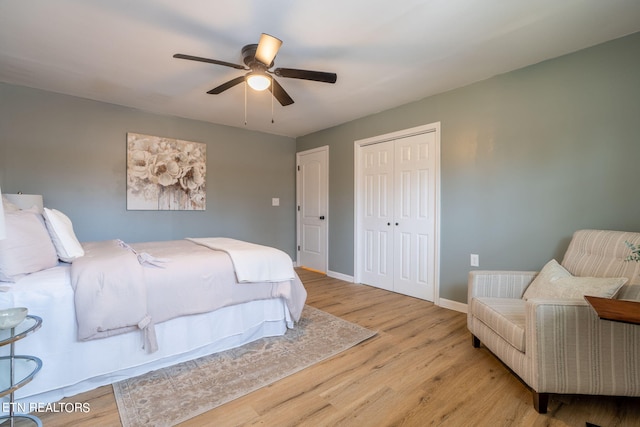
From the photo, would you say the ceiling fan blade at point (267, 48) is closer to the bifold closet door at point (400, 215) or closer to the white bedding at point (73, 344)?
the white bedding at point (73, 344)

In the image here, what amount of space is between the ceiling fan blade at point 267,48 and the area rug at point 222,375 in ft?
6.95

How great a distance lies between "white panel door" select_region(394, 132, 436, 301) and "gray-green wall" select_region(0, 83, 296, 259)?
7.42ft

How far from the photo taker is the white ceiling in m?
1.88

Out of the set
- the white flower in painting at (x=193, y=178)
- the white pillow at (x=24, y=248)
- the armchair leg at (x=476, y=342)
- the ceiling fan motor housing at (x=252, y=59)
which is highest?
the ceiling fan motor housing at (x=252, y=59)

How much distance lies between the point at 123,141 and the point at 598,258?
4.86 meters

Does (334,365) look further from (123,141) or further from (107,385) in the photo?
(123,141)

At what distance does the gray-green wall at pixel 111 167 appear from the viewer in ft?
10.3

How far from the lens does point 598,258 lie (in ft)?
6.56

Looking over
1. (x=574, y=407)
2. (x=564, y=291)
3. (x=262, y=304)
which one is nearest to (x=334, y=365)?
(x=262, y=304)

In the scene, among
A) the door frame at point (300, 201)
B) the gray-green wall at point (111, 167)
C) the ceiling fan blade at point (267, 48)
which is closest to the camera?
the ceiling fan blade at point (267, 48)

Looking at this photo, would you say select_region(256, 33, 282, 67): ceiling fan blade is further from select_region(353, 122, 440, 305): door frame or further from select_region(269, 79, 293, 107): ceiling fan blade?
select_region(353, 122, 440, 305): door frame

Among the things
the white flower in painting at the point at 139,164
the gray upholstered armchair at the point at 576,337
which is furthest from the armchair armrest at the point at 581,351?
the white flower in painting at the point at 139,164

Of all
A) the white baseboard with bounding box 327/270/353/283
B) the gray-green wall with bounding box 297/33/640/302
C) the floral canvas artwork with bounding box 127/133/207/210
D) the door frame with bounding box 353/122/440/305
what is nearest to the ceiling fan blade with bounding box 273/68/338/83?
the gray-green wall with bounding box 297/33/640/302

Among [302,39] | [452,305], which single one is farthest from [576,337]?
[302,39]
